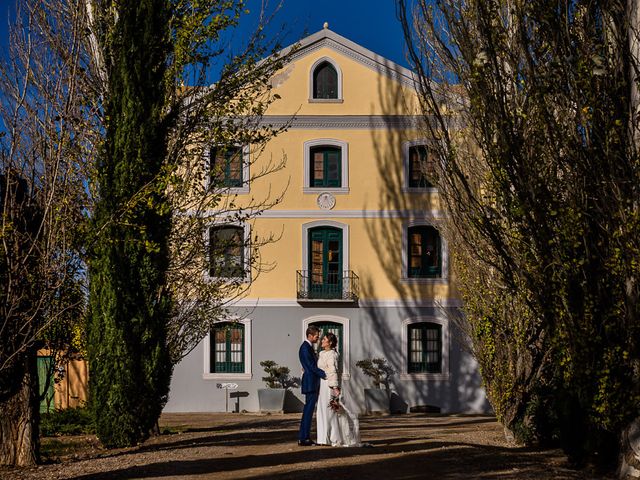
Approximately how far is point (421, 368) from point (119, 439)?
A: 16.9 m

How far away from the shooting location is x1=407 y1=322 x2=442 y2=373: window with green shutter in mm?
30172

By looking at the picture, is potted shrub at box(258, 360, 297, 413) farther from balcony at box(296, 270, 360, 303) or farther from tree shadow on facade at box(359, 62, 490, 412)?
tree shadow on facade at box(359, 62, 490, 412)

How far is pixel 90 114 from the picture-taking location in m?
14.5

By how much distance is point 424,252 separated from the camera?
30453 millimetres

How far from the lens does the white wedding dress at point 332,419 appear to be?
46.8 feet

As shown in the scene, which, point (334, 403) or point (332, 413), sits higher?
point (334, 403)

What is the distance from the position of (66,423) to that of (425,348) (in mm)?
12953

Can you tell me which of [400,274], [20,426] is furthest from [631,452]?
[400,274]

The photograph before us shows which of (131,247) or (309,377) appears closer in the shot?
(309,377)

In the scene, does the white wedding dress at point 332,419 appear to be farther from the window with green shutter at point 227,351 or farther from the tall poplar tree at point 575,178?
the window with green shutter at point 227,351

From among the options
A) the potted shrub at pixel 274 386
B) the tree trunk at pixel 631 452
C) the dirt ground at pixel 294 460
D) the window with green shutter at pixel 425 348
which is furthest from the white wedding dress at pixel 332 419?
the window with green shutter at pixel 425 348

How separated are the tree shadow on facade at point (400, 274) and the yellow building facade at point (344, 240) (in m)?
0.03

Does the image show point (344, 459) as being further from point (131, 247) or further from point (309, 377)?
point (131, 247)

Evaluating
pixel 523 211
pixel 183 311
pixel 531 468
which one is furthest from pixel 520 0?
pixel 183 311
